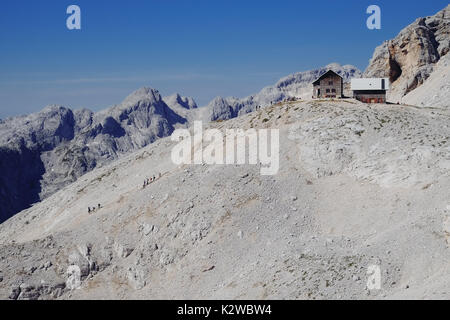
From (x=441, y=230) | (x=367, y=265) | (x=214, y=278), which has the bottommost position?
(x=214, y=278)

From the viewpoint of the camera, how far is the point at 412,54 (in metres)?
140

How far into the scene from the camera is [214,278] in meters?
55.0

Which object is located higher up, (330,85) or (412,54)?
(412,54)

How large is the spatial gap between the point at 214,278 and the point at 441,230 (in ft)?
85.1

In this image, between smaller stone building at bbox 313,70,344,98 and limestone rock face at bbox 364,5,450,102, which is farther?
limestone rock face at bbox 364,5,450,102

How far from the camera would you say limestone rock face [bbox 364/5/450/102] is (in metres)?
135

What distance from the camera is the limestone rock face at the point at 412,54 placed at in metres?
135

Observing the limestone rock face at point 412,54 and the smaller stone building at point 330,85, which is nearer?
the smaller stone building at point 330,85

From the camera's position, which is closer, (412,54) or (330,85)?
(330,85)

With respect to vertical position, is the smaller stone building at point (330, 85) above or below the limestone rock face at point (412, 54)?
below

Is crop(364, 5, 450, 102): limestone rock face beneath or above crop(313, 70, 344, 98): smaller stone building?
above
